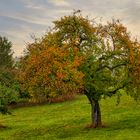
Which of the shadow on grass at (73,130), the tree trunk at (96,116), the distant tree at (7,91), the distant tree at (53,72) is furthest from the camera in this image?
the distant tree at (7,91)

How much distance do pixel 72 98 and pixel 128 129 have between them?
54939 millimetres

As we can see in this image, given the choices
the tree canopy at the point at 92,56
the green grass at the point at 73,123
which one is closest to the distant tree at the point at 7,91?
the green grass at the point at 73,123

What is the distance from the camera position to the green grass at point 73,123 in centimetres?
5319

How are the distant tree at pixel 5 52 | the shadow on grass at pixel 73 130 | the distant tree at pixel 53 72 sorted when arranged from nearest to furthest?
the distant tree at pixel 53 72 < the shadow on grass at pixel 73 130 < the distant tree at pixel 5 52

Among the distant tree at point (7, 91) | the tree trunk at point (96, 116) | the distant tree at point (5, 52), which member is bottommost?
the tree trunk at point (96, 116)

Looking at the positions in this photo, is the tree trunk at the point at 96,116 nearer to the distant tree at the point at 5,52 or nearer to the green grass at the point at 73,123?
the green grass at the point at 73,123

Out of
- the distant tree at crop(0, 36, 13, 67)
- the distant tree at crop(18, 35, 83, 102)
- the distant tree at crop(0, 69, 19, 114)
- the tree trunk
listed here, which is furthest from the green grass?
the distant tree at crop(0, 36, 13, 67)

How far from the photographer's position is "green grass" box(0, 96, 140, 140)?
174ft

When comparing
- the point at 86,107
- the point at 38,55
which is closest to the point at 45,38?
the point at 38,55

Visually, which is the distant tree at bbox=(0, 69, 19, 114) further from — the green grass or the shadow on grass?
the shadow on grass

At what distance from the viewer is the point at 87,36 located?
58281 millimetres

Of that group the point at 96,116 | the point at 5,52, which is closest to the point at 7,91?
the point at 96,116

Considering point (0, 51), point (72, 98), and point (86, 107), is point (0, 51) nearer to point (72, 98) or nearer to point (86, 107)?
point (72, 98)

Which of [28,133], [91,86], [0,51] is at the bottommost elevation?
[28,133]
